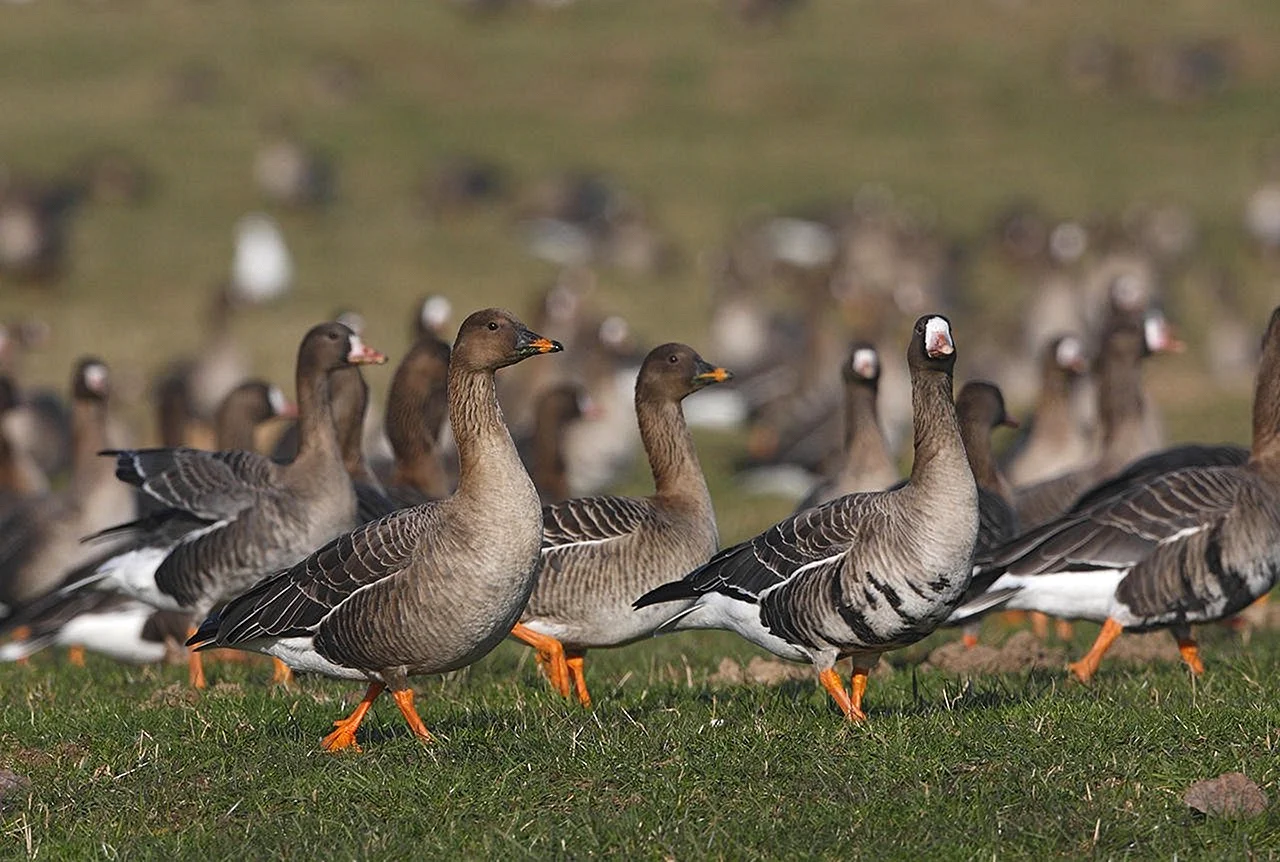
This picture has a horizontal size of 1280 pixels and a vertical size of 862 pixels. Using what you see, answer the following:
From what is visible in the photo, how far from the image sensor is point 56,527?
15.9m

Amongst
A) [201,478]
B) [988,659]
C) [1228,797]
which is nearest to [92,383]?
[201,478]

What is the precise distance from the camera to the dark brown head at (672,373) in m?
11.8

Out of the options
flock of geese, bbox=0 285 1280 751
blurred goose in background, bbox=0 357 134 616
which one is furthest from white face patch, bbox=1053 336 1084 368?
blurred goose in background, bbox=0 357 134 616

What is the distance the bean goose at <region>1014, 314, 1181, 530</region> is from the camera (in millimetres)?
15141

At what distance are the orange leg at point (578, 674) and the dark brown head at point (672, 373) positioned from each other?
183 cm

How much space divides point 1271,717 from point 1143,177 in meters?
42.2

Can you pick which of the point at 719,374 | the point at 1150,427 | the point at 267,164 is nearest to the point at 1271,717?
the point at 719,374

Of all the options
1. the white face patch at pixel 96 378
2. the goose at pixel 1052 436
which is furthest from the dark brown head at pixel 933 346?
the white face patch at pixel 96 378

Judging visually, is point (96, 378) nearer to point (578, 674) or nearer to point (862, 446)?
point (862, 446)

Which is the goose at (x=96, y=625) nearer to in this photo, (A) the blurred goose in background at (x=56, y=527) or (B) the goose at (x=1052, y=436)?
(A) the blurred goose in background at (x=56, y=527)

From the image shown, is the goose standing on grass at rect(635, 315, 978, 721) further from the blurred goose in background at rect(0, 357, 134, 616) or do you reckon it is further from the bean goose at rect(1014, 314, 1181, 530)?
the blurred goose in background at rect(0, 357, 134, 616)

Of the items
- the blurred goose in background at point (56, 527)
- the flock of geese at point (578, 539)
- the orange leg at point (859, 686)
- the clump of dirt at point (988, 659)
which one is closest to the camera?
the flock of geese at point (578, 539)

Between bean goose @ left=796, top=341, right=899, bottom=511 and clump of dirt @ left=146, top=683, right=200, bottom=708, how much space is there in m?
5.54

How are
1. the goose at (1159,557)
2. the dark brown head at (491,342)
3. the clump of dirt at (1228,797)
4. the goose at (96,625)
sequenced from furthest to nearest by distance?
the goose at (96,625) → the goose at (1159,557) → the dark brown head at (491,342) → the clump of dirt at (1228,797)
